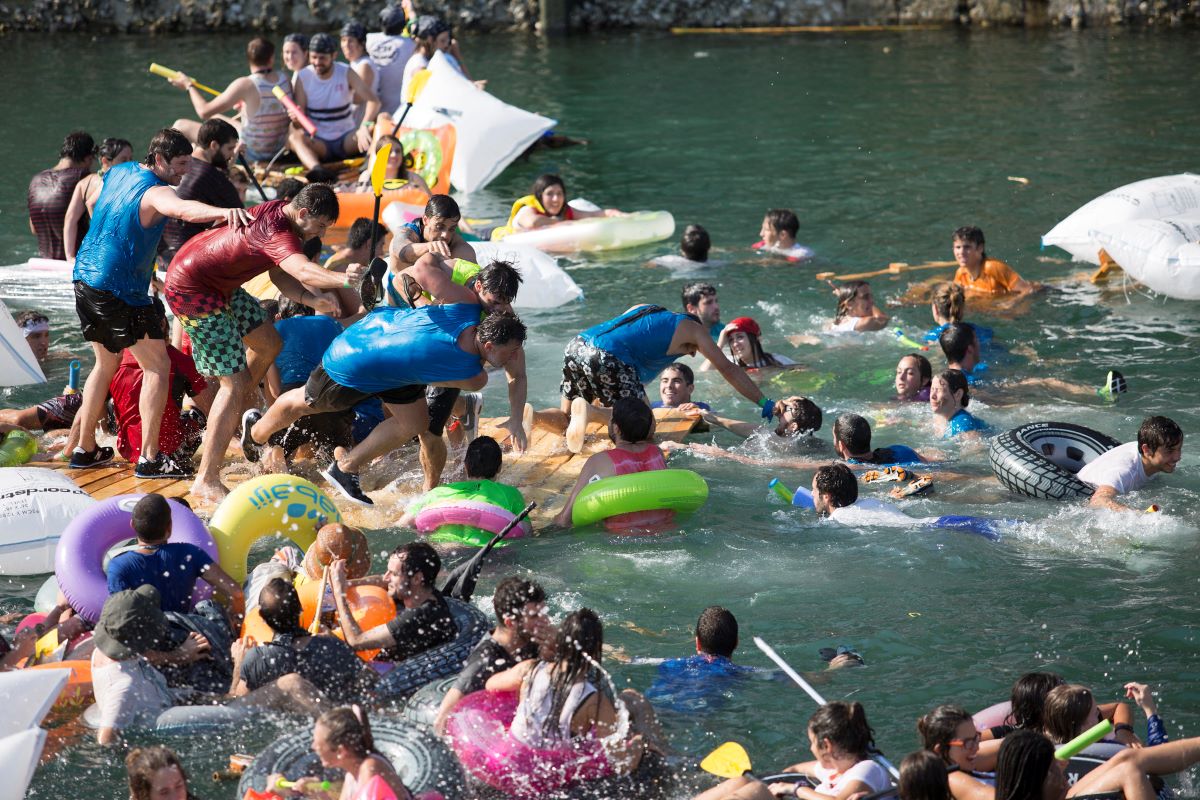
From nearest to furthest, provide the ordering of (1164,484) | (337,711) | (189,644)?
(337,711) → (189,644) → (1164,484)

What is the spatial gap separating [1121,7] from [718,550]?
19902 millimetres

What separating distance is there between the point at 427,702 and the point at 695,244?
7651mm

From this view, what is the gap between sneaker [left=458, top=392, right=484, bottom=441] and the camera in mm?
9164

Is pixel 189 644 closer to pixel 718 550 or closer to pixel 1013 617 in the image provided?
pixel 718 550

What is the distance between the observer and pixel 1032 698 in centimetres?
553

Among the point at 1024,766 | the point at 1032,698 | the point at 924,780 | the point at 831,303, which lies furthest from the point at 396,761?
the point at 831,303

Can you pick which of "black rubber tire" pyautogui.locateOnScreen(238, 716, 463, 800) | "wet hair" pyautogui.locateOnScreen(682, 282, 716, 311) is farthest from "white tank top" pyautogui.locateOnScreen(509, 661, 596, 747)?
"wet hair" pyautogui.locateOnScreen(682, 282, 716, 311)

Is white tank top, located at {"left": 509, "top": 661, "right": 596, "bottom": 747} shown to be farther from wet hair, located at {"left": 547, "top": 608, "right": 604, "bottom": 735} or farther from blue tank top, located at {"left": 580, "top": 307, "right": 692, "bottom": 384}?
blue tank top, located at {"left": 580, "top": 307, "right": 692, "bottom": 384}

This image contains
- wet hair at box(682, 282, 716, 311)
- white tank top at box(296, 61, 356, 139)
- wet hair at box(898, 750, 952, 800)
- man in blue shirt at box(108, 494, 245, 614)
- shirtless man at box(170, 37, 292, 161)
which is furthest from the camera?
white tank top at box(296, 61, 356, 139)

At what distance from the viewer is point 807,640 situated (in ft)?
22.5

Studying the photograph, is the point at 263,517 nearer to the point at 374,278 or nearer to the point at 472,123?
the point at 374,278

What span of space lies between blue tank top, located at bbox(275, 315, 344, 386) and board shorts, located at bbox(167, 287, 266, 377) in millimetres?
692

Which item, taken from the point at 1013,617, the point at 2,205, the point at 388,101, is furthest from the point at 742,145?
the point at 1013,617

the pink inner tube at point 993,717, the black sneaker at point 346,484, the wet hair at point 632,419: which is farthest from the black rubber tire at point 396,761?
the wet hair at point 632,419
